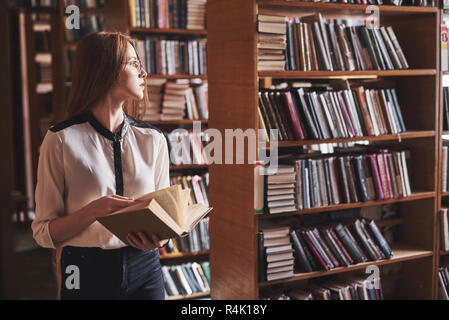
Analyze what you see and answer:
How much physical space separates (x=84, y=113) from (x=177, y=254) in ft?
8.24

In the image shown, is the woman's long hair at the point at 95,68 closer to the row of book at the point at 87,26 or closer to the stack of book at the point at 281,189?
the stack of book at the point at 281,189

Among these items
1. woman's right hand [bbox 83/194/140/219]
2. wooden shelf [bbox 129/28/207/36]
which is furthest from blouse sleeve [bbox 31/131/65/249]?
wooden shelf [bbox 129/28/207/36]

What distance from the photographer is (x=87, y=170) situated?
1.67m

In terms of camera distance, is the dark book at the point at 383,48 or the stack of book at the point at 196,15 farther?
the stack of book at the point at 196,15

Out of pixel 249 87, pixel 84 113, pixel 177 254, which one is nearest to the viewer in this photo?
pixel 84 113

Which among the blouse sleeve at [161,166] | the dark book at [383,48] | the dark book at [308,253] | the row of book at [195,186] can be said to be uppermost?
the dark book at [383,48]

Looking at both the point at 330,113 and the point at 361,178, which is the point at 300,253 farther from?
the point at 330,113

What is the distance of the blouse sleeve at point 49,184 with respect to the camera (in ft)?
5.31

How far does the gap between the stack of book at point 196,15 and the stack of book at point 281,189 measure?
172 centimetres

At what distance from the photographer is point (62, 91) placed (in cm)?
518

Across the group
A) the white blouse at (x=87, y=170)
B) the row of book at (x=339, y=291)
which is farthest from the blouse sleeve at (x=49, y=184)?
the row of book at (x=339, y=291)
